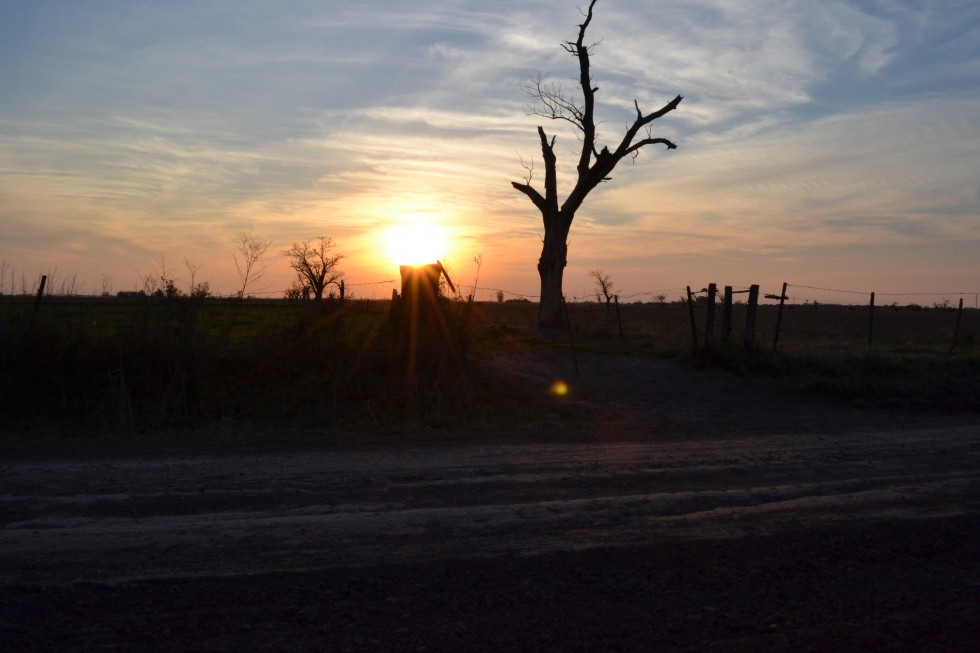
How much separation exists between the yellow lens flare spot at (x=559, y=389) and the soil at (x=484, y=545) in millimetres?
4988

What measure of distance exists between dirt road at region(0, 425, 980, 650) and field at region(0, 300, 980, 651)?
3 cm

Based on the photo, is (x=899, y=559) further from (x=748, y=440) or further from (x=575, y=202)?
(x=575, y=202)

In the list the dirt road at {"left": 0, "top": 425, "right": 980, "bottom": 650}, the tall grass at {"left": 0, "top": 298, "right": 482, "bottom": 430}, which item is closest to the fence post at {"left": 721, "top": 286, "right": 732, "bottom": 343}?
the tall grass at {"left": 0, "top": 298, "right": 482, "bottom": 430}

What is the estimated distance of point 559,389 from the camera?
17.1 m

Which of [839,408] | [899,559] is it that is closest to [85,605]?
[899,559]

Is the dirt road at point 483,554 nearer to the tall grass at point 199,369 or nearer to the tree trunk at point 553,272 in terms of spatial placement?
the tall grass at point 199,369

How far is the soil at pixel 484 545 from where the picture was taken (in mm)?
5277

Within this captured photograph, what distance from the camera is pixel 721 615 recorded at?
5.61 metres

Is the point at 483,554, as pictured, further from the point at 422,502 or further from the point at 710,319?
the point at 710,319

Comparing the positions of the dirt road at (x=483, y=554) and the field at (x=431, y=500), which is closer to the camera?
the dirt road at (x=483, y=554)

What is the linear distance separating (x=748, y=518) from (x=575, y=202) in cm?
2334

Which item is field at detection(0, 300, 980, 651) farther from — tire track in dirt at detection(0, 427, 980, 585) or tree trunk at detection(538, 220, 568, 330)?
tree trunk at detection(538, 220, 568, 330)

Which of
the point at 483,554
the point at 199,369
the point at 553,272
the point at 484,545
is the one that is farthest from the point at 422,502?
the point at 553,272

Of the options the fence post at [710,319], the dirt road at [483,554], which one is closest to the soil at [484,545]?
the dirt road at [483,554]
